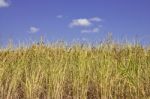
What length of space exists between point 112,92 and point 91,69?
531 millimetres

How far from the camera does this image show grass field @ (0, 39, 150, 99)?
457 cm

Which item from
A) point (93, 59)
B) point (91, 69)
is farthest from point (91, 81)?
point (93, 59)

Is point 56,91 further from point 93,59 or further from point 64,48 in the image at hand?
point 64,48

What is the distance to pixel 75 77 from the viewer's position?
4.75 metres

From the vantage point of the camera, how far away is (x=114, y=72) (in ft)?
15.8

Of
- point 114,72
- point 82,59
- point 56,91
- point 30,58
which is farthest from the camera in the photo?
point 30,58

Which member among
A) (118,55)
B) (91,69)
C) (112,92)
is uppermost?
(118,55)

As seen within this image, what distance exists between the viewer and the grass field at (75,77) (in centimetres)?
457

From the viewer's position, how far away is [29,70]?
206 inches

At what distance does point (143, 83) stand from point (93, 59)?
93cm

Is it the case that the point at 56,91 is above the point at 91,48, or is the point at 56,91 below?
below

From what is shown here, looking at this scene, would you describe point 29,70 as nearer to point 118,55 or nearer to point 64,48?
point 64,48

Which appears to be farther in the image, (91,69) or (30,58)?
(30,58)

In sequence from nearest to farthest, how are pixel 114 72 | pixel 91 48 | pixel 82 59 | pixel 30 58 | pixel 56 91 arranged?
pixel 56 91, pixel 114 72, pixel 82 59, pixel 30 58, pixel 91 48
